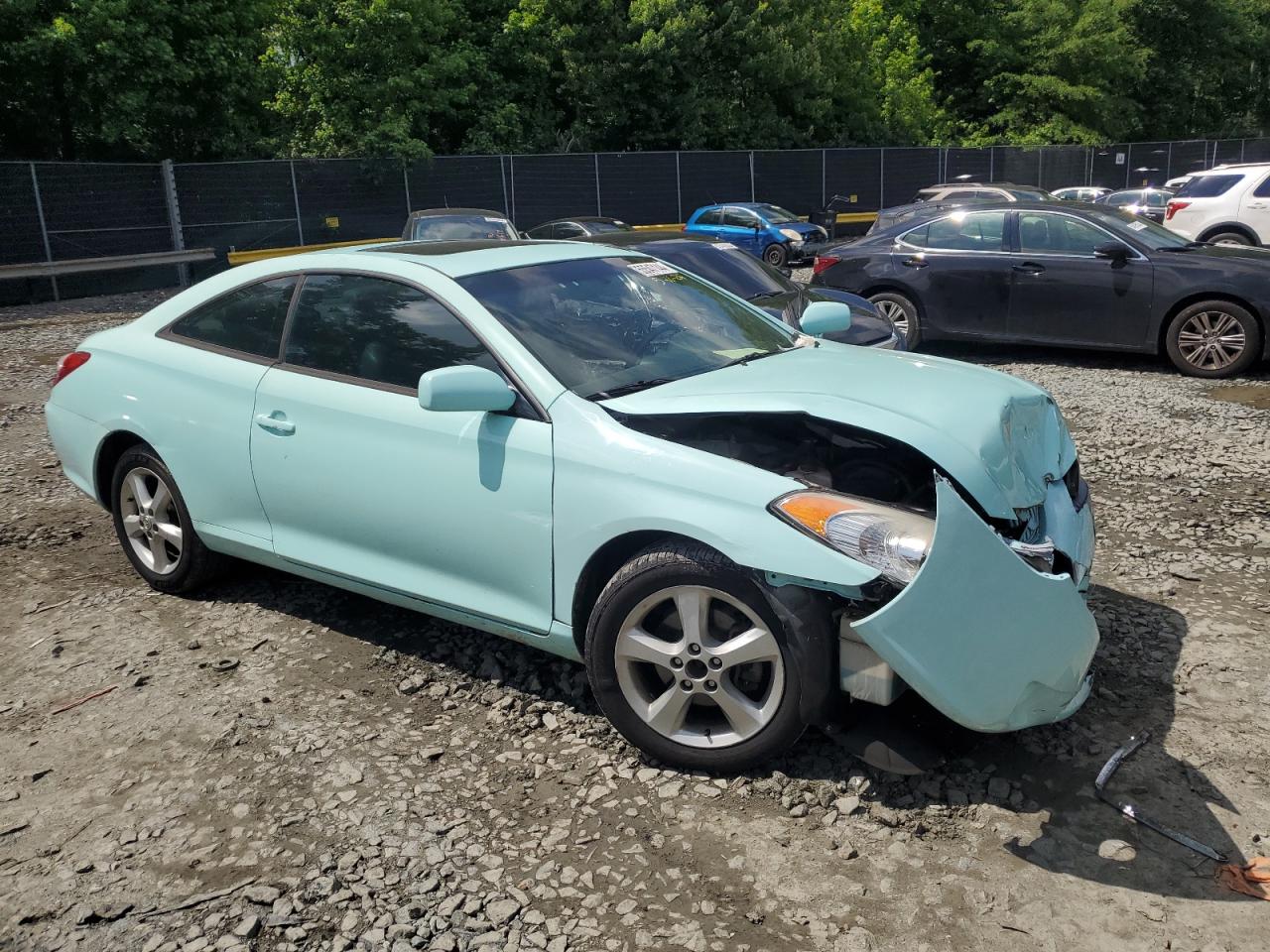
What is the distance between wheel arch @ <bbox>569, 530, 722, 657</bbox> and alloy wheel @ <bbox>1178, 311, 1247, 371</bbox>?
7506mm

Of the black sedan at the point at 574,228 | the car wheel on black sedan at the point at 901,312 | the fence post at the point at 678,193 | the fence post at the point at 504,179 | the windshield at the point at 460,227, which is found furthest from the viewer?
the fence post at the point at 678,193

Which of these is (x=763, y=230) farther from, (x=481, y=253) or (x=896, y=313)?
(x=481, y=253)

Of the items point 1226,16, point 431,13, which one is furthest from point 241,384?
point 1226,16

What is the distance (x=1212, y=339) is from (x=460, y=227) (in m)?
9.75

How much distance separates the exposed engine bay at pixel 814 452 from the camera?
3463 mm

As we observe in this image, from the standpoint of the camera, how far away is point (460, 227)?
1495cm

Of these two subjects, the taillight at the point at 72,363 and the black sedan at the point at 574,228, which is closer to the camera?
the taillight at the point at 72,363

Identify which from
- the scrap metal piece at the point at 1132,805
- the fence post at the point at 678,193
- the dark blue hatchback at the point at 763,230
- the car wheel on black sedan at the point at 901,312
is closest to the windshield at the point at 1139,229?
the car wheel on black sedan at the point at 901,312

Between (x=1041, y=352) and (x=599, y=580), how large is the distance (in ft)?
28.2

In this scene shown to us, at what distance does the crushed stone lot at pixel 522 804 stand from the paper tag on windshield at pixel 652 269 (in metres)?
1.66

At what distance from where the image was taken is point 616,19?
29.0 m

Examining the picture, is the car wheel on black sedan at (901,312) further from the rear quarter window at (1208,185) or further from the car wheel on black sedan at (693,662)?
the rear quarter window at (1208,185)

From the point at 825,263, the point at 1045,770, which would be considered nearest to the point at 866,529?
the point at 1045,770

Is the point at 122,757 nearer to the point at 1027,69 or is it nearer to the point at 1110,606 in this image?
the point at 1110,606
